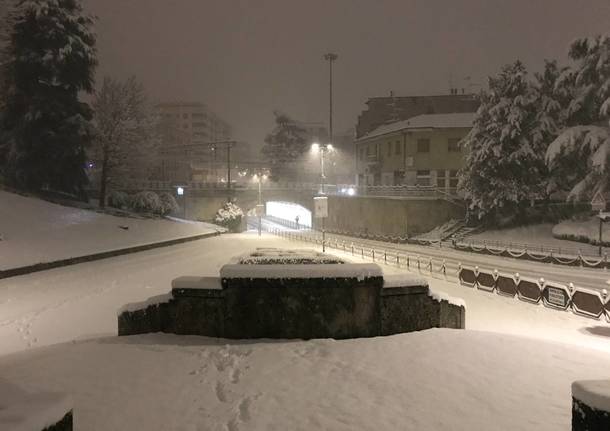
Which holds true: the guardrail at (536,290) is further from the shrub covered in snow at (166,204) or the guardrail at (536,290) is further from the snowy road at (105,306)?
the shrub covered in snow at (166,204)

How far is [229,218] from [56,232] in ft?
88.5

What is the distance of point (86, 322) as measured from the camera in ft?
47.1

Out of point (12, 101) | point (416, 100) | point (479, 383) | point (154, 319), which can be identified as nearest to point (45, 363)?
point (154, 319)

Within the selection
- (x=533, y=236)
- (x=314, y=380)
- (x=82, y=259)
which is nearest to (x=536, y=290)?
(x=314, y=380)

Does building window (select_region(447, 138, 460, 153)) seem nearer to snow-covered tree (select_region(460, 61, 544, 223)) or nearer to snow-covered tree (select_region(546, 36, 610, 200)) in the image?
snow-covered tree (select_region(460, 61, 544, 223))

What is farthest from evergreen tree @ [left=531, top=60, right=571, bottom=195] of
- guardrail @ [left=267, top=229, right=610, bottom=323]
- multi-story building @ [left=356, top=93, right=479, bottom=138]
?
multi-story building @ [left=356, top=93, right=479, bottom=138]

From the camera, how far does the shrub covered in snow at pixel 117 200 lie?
4659 cm

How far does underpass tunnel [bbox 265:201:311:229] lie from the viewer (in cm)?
7494

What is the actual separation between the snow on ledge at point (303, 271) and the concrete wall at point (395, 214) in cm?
3576

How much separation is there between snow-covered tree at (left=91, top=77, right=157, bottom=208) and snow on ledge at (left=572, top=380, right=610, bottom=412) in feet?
149

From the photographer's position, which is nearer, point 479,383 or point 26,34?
point 479,383

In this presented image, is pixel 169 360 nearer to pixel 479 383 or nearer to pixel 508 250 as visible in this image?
pixel 479 383

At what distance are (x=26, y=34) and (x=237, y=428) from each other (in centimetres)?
4062

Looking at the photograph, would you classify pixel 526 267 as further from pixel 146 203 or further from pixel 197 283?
pixel 146 203
